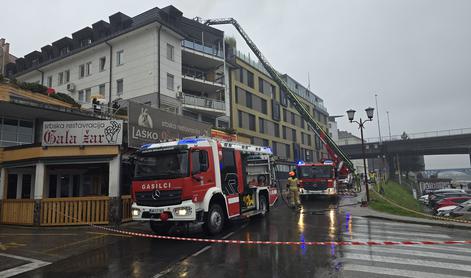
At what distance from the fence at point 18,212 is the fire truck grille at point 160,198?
6863 millimetres

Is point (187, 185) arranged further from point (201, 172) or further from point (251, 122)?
point (251, 122)

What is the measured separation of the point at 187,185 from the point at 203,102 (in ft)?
73.6

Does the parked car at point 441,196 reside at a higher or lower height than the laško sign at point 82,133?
lower

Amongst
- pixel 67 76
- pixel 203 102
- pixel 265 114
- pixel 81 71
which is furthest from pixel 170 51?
pixel 265 114

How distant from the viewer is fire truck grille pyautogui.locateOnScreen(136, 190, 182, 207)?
9.62 metres

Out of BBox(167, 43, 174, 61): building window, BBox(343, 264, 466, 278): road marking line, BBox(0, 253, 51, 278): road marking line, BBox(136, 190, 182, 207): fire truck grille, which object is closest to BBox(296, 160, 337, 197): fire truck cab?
BBox(136, 190, 182, 207): fire truck grille

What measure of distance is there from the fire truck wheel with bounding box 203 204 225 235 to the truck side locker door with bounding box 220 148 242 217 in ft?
1.82

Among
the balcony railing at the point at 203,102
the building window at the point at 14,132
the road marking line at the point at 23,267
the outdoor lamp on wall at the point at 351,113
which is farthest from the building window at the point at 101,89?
the road marking line at the point at 23,267

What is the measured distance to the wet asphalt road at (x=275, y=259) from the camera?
6344mm

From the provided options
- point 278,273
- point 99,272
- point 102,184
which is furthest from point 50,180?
point 278,273

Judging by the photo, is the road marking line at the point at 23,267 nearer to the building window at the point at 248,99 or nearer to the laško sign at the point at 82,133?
the laško sign at the point at 82,133

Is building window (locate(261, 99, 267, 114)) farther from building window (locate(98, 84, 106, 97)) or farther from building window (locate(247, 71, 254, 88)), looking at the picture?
building window (locate(98, 84, 106, 97))

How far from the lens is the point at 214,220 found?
1042 cm

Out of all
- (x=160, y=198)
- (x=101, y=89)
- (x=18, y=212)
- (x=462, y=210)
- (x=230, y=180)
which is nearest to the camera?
(x=160, y=198)
